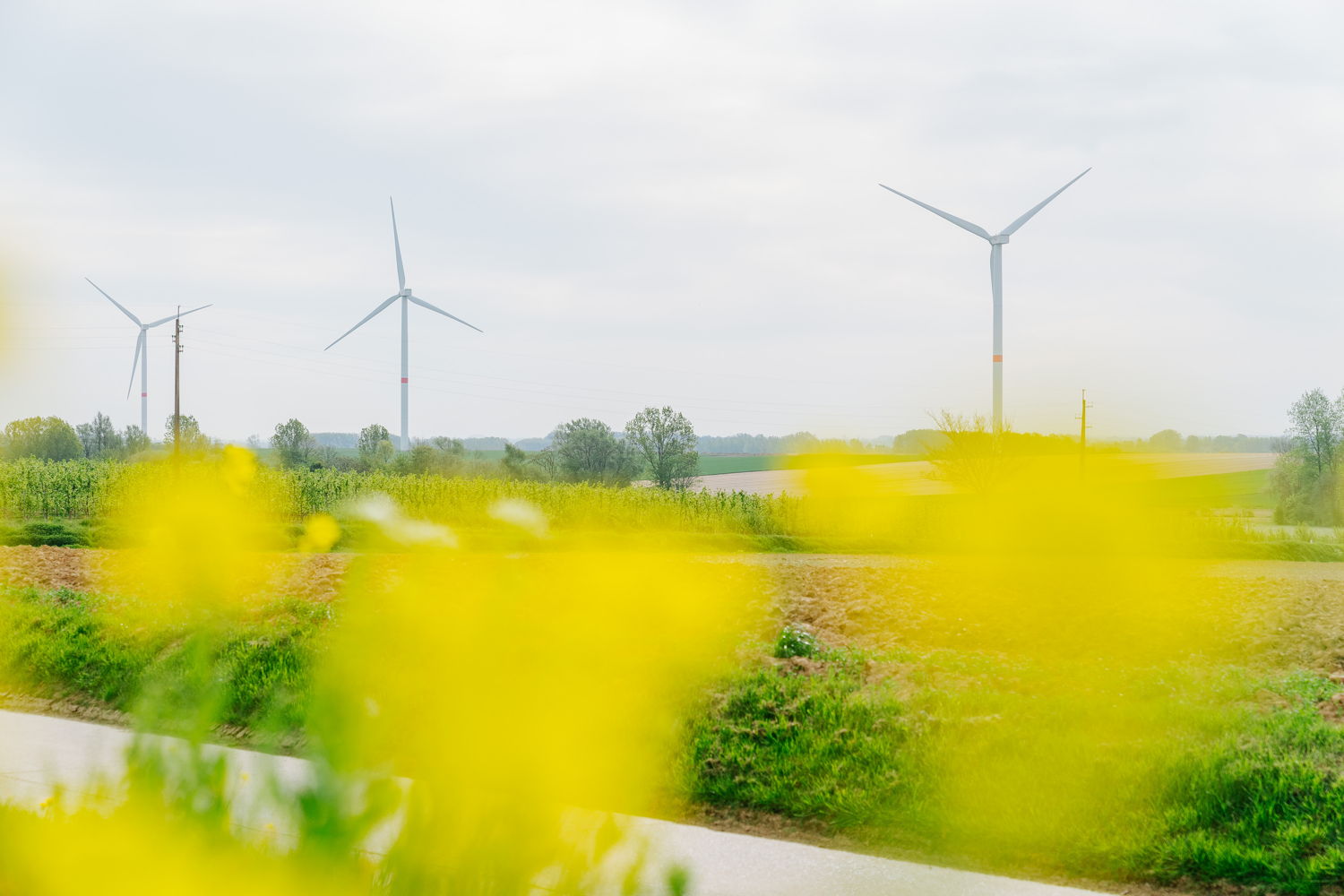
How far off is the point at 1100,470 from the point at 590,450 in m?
22.5

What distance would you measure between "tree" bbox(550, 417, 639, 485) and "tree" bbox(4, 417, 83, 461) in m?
18.1

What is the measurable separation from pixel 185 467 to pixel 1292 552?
17.0m

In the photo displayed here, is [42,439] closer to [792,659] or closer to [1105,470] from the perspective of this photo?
[1105,470]

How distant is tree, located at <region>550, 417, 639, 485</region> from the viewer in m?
22.1

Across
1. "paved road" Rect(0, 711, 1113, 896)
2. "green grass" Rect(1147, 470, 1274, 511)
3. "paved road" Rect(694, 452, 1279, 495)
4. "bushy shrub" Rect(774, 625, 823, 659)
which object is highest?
"paved road" Rect(694, 452, 1279, 495)

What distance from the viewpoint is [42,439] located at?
2189 mm

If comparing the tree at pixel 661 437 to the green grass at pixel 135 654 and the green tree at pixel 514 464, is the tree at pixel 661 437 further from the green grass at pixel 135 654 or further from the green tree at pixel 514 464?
the green grass at pixel 135 654

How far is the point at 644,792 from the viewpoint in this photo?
1427 millimetres

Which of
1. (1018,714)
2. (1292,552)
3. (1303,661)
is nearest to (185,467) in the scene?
(1018,714)

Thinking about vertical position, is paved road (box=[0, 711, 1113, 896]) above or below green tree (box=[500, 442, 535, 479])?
below

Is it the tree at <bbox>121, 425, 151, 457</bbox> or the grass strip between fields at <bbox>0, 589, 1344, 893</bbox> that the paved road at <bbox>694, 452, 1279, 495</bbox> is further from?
the grass strip between fields at <bbox>0, 589, 1344, 893</bbox>

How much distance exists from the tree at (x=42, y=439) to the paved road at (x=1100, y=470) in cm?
122

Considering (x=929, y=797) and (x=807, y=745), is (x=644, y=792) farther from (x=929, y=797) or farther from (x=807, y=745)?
(x=807, y=745)

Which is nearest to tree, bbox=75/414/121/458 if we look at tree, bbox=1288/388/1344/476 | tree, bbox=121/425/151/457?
tree, bbox=121/425/151/457
